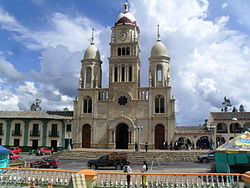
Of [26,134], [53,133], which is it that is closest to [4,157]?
[53,133]

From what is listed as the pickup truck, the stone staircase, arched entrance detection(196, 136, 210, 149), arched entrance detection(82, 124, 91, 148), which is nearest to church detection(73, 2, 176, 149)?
arched entrance detection(82, 124, 91, 148)

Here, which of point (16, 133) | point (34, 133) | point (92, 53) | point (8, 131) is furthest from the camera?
point (92, 53)

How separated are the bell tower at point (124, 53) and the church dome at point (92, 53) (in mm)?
2987

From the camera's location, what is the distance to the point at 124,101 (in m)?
42.0

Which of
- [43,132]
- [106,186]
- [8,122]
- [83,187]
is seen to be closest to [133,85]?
[43,132]

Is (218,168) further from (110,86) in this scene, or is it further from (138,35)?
(138,35)

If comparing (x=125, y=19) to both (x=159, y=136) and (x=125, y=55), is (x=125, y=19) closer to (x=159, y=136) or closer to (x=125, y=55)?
(x=125, y=55)

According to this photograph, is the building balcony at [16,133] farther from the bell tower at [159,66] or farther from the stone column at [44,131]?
the bell tower at [159,66]

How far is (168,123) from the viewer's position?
132ft

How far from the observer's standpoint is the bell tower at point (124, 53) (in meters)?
43.0

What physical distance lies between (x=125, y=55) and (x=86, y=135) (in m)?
14.5

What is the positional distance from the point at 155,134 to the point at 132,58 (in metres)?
12.7

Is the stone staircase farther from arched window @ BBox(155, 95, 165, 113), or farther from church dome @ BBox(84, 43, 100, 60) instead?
church dome @ BBox(84, 43, 100, 60)

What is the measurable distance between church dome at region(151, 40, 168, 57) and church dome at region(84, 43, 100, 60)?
31.7ft
